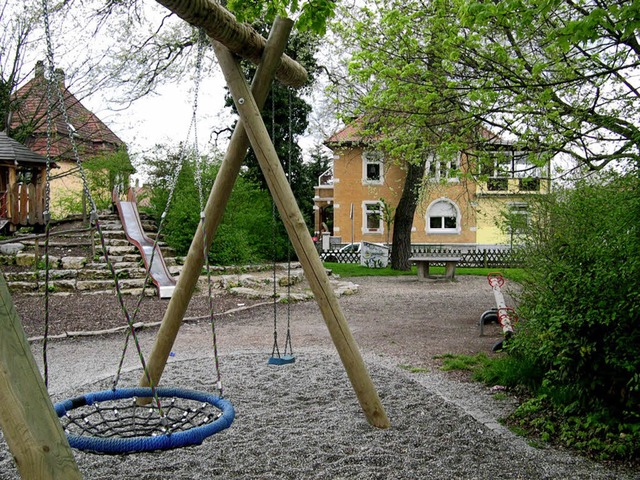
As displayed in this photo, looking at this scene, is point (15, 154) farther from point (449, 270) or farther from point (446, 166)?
point (449, 270)

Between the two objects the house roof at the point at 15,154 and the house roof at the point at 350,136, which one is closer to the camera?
the house roof at the point at 350,136

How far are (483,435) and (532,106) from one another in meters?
4.45

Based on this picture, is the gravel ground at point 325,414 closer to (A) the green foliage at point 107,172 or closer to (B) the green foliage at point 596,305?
(B) the green foliage at point 596,305

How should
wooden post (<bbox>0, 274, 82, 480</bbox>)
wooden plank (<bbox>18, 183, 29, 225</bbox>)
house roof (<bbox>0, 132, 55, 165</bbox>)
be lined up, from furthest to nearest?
wooden plank (<bbox>18, 183, 29, 225</bbox>), house roof (<bbox>0, 132, 55, 165</bbox>), wooden post (<bbox>0, 274, 82, 480</bbox>)

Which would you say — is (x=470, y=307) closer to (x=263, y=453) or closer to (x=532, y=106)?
(x=532, y=106)

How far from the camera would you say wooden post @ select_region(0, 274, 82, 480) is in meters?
1.74

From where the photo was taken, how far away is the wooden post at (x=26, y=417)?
174 centimetres

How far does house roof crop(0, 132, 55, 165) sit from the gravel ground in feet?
29.3

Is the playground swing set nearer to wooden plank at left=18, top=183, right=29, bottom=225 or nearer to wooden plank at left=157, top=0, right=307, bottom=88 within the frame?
wooden plank at left=157, top=0, right=307, bottom=88

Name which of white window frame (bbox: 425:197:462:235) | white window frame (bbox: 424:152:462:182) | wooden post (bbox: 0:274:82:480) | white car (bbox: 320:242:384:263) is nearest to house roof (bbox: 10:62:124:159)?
white car (bbox: 320:242:384:263)

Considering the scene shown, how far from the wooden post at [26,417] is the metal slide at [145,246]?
9.60m

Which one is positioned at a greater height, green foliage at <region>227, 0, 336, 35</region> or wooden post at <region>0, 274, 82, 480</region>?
green foliage at <region>227, 0, 336, 35</region>

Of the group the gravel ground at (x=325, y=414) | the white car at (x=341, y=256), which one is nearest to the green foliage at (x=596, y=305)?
the gravel ground at (x=325, y=414)

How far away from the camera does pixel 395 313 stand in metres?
11.4
